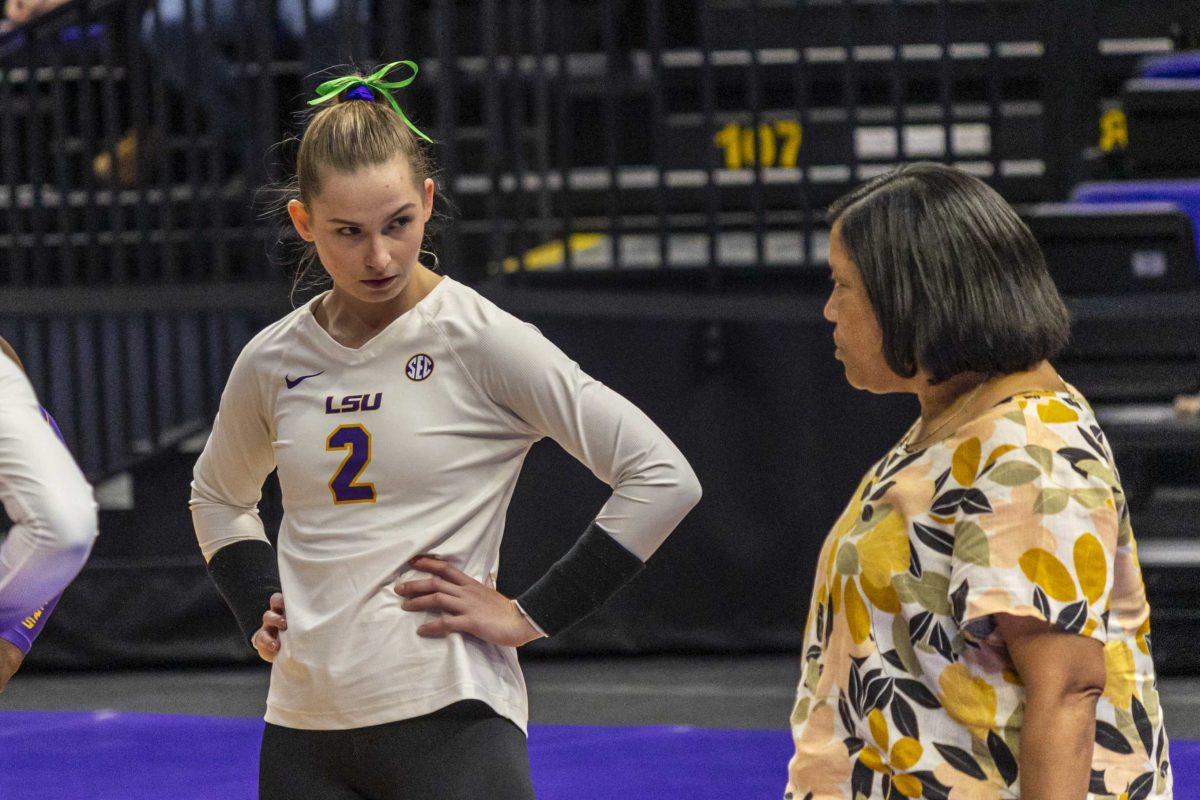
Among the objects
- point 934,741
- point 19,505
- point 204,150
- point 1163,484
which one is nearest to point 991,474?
point 934,741

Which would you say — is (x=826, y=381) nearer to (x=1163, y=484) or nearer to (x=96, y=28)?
(x=1163, y=484)

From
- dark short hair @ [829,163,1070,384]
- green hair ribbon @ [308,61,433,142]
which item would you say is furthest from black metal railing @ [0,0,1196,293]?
dark short hair @ [829,163,1070,384]

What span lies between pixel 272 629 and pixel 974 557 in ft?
2.78

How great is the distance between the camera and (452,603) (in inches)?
69.2

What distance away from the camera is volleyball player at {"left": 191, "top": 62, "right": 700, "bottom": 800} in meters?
1.76

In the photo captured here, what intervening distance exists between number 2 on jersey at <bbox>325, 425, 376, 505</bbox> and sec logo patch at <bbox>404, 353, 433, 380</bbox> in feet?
0.27

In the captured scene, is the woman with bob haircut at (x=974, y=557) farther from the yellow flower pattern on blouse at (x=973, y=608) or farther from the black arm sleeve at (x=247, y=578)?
the black arm sleeve at (x=247, y=578)

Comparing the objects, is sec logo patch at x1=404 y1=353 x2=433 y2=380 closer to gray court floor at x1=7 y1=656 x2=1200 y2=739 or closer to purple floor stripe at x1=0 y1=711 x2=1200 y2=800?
purple floor stripe at x1=0 y1=711 x2=1200 y2=800

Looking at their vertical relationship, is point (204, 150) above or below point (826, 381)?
above

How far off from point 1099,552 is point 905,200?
363mm

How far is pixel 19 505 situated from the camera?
1.62 meters

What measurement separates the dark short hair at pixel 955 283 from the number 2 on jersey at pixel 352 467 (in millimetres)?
609

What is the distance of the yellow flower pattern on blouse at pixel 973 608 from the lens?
4.57 feet

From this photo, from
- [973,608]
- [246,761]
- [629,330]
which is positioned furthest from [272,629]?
[629,330]
